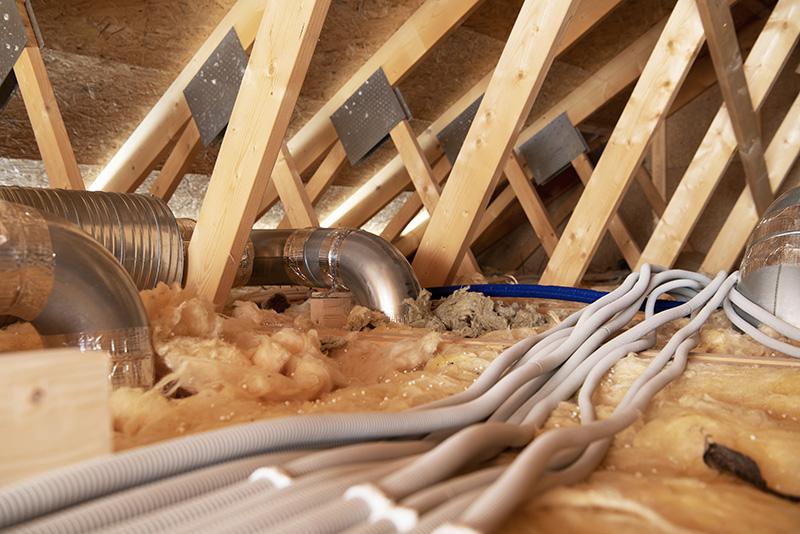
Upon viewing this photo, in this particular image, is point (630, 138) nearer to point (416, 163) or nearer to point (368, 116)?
point (416, 163)

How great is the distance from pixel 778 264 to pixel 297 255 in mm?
1675

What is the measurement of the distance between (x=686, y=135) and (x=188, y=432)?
16.5 ft

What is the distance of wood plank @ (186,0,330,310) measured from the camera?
5.43ft

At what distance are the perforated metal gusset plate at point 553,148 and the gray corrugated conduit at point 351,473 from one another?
10.3 feet

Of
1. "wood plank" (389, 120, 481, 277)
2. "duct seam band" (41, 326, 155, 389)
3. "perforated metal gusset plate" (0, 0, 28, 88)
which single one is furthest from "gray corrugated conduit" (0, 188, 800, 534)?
"perforated metal gusset plate" (0, 0, 28, 88)

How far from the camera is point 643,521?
0.66m

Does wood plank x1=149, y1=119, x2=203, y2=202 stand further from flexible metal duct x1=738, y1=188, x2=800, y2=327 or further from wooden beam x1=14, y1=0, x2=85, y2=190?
flexible metal duct x1=738, y1=188, x2=800, y2=327

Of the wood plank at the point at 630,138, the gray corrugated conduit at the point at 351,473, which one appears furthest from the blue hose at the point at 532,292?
the gray corrugated conduit at the point at 351,473

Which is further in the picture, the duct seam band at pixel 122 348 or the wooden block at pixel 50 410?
the duct seam band at pixel 122 348

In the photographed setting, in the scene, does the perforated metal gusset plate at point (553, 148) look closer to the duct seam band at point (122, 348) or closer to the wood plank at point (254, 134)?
the wood plank at point (254, 134)

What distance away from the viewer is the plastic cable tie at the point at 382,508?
0.60 metres

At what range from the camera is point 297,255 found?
7.73 feet

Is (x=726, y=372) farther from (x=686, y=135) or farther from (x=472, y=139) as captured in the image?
(x=686, y=135)

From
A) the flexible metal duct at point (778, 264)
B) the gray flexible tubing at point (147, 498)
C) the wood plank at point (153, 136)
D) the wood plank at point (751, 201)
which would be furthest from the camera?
the wood plank at point (751, 201)
